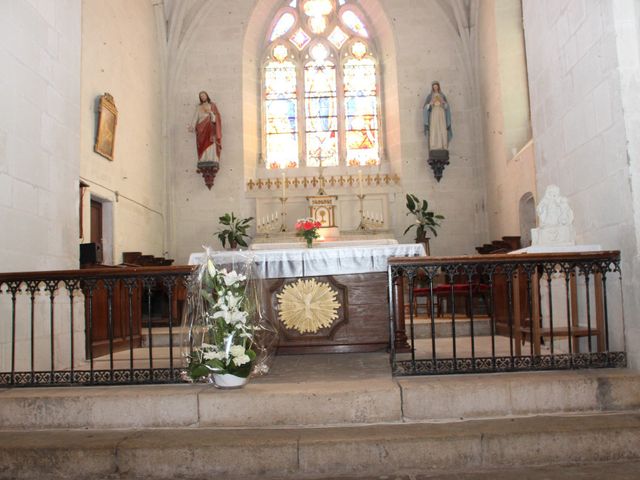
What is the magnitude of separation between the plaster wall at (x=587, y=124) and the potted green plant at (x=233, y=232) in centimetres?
666

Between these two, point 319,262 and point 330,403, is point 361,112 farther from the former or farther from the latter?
point 330,403

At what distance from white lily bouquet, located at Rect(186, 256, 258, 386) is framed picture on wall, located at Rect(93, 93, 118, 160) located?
5.67 m

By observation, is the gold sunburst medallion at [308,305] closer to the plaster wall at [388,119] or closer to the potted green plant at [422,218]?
the potted green plant at [422,218]

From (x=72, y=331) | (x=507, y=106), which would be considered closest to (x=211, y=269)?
(x=72, y=331)

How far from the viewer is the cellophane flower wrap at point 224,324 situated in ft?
13.3

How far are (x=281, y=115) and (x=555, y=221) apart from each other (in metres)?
9.29

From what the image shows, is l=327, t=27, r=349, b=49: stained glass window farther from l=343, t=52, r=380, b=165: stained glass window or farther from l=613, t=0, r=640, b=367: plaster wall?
l=613, t=0, r=640, b=367: plaster wall

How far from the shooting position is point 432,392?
3848 mm

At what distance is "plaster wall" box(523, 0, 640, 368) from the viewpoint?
4.30m

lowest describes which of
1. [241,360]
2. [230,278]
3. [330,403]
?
[330,403]

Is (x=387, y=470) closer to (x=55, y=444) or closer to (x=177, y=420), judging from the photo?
(x=177, y=420)

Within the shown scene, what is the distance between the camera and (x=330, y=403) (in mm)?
3830

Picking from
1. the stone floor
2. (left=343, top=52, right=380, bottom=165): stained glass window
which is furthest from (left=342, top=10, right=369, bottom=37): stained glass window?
the stone floor

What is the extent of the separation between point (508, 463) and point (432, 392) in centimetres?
61
